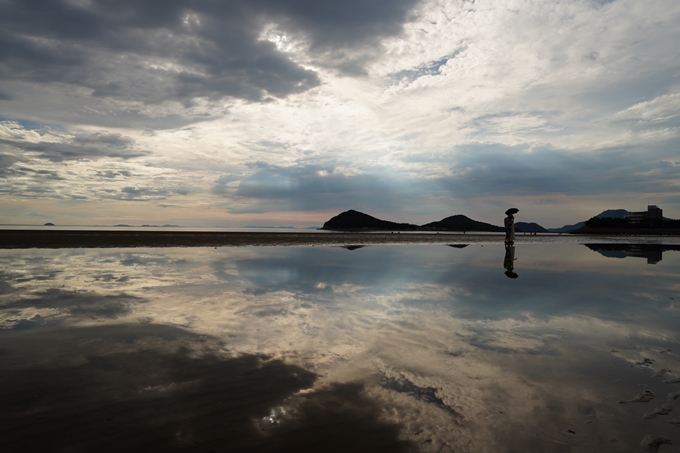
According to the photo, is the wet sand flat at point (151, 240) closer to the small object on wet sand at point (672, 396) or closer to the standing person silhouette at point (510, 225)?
the standing person silhouette at point (510, 225)

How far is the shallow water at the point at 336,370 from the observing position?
4.06 meters

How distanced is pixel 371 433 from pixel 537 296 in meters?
10.6

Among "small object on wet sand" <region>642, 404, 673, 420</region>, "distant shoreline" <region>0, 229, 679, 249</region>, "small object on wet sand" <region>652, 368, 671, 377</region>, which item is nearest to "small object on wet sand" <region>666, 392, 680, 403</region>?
"small object on wet sand" <region>642, 404, 673, 420</region>

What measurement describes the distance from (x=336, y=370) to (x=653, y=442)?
4.16 meters

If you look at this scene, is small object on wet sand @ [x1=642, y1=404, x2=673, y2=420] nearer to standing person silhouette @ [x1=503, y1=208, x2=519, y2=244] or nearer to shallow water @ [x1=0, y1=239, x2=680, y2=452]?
shallow water @ [x1=0, y1=239, x2=680, y2=452]

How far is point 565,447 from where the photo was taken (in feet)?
12.6

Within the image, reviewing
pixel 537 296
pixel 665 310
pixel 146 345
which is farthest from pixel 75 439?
pixel 665 310

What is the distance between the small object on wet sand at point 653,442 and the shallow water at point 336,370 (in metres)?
0.02

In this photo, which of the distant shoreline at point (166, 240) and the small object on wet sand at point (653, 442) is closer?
the small object on wet sand at point (653, 442)

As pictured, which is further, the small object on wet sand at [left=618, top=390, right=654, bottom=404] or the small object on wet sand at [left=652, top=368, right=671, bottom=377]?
the small object on wet sand at [left=652, top=368, right=671, bottom=377]

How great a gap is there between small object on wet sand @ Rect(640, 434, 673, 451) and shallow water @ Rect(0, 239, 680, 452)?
2 cm

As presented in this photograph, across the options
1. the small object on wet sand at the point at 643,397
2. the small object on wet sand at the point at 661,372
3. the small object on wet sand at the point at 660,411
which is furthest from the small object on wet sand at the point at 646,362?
the small object on wet sand at the point at 660,411

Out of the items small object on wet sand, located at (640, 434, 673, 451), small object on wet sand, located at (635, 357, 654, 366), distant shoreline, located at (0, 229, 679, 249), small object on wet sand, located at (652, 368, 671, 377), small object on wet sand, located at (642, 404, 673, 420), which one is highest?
distant shoreline, located at (0, 229, 679, 249)

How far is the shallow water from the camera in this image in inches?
160
